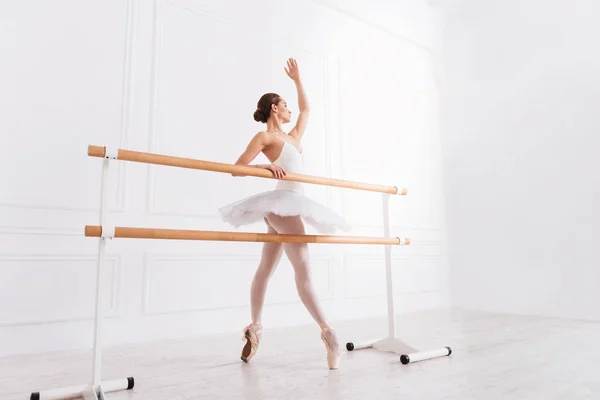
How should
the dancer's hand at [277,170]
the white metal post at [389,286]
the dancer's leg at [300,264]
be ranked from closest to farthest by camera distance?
the dancer's hand at [277,170] < the dancer's leg at [300,264] < the white metal post at [389,286]

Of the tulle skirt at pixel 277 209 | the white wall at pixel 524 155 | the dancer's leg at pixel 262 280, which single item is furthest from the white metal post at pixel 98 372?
the white wall at pixel 524 155

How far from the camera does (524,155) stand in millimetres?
3668

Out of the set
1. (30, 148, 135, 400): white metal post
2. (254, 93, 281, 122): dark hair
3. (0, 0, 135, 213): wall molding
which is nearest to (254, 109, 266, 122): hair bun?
(254, 93, 281, 122): dark hair

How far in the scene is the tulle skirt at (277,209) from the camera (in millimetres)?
1705

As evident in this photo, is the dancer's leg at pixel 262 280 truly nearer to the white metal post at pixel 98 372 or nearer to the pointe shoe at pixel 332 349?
the pointe shoe at pixel 332 349

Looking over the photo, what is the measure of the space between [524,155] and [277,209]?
9.41ft

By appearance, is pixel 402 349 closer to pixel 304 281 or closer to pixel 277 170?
pixel 304 281

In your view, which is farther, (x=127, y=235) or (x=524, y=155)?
(x=524, y=155)

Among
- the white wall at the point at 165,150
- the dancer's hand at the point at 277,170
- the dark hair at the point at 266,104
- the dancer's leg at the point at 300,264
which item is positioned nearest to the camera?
the dancer's hand at the point at 277,170

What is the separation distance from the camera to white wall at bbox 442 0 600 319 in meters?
3.29

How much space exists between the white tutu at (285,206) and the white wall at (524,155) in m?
2.45

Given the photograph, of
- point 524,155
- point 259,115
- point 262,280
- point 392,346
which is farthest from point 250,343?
point 524,155

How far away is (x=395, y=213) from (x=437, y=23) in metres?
2.25

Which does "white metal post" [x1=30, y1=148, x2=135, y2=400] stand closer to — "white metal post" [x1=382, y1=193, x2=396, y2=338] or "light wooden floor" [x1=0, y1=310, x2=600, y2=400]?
"light wooden floor" [x1=0, y1=310, x2=600, y2=400]
